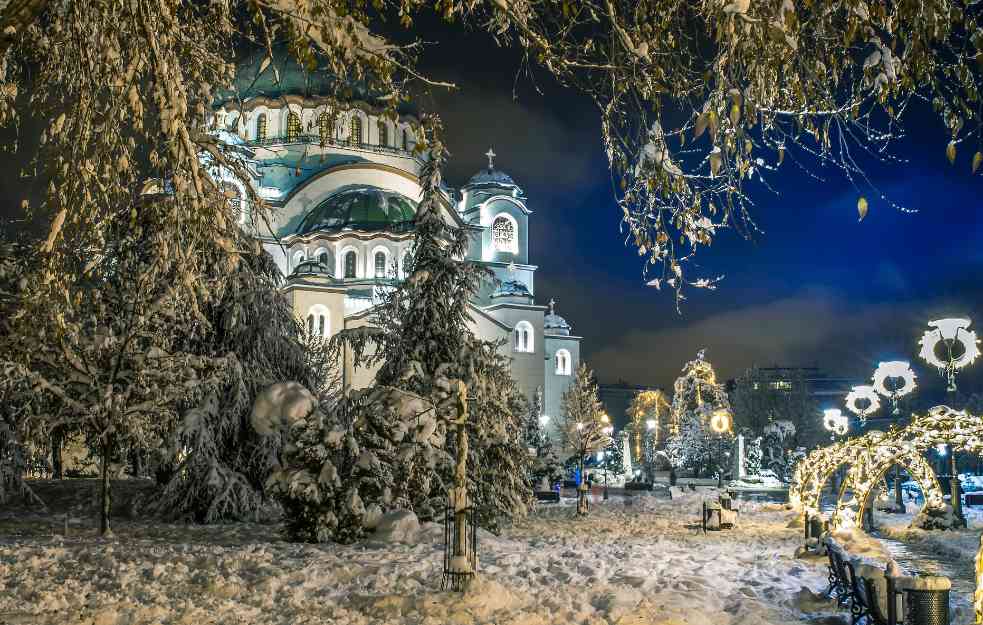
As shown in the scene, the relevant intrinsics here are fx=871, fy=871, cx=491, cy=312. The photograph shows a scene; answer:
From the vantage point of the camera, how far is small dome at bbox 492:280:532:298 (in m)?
51.1

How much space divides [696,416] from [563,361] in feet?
58.6

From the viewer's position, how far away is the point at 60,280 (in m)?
6.19

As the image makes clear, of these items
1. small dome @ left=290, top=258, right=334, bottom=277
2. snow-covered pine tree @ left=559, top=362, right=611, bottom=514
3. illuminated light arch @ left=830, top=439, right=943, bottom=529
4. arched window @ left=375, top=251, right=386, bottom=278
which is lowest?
illuminated light arch @ left=830, top=439, right=943, bottom=529

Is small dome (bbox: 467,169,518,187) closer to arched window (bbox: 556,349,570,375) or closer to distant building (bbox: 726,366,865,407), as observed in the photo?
arched window (bbox: 556,349,570,375)

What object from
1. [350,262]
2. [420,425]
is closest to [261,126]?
[350,262]

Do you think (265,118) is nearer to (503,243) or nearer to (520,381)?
(503,243)

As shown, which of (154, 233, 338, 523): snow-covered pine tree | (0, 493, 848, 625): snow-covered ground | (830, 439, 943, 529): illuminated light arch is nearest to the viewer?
(0, 493, 848, 625): snow-covered ground

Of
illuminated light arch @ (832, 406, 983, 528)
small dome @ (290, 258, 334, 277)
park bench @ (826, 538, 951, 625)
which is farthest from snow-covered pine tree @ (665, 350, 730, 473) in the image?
park bench @ (826, 538, 951, 625)

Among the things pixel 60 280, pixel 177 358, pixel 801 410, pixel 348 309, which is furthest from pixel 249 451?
pixel 801 410

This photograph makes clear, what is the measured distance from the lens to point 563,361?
5788 cm

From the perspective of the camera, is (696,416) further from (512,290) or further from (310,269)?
(310,269)

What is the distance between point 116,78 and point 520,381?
4510 centimetres

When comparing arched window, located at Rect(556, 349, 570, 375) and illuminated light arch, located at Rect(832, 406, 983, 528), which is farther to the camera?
arched window, located at Rect(556, 349, 570, 375)

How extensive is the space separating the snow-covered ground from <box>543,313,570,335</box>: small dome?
45.3m
